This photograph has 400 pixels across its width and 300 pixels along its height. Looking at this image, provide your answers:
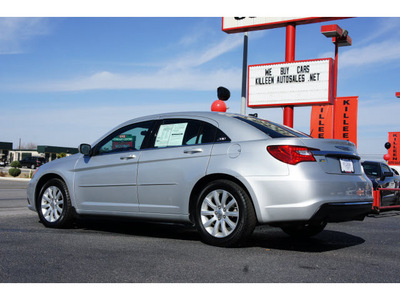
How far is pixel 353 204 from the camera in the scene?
17.0 feet

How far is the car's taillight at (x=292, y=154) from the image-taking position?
4.99 m

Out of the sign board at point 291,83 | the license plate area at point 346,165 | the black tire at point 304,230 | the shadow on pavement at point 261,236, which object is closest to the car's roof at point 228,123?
the license plate area at point 346,165

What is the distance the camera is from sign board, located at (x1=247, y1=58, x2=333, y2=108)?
53.4 ft

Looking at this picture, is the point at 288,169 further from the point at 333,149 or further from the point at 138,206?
the point at 138,206

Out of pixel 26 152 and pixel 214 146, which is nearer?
pixel 214 146

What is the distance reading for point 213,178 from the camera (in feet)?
18.0

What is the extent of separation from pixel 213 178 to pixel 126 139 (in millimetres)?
1694

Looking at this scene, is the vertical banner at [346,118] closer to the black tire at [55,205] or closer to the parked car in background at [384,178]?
the parked car in background at [384,178]

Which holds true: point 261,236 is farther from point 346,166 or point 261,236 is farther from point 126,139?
point 126,139

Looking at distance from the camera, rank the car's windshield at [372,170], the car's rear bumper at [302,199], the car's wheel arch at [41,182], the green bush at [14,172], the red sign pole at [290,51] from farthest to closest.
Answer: the green bush at [14,172] < the red sign pole at [290,51] < the car's windshield at [372,170] < the car's wheel arch at [41,182] < the car's rear bumper at [302,199]

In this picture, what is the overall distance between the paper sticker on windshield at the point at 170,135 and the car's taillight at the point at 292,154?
1.36 m

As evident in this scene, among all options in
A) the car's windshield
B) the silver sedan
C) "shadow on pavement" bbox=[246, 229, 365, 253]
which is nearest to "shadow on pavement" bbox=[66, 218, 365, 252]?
"shadow on pavement" bbox=[246, 229, 365, 253]
